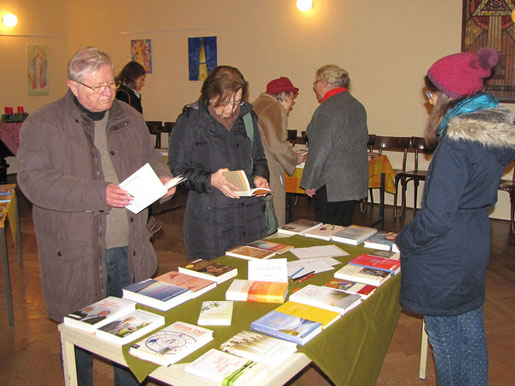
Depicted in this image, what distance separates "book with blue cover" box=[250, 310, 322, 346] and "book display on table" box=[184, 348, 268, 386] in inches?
6.6

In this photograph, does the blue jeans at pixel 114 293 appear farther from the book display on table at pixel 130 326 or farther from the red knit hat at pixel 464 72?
the red knit hat at pixel 464 72

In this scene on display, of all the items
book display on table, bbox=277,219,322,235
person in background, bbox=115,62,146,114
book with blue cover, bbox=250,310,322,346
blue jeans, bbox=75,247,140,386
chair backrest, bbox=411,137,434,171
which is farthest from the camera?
chair backrest, bbox=411,137,434,171

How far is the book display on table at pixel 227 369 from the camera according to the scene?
4.67 feet

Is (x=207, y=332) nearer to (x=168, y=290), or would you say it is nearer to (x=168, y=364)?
(x=168, y=364)

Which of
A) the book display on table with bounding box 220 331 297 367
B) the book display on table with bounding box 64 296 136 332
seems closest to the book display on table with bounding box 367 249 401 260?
the book display on table with bounding box 220 331 297 367

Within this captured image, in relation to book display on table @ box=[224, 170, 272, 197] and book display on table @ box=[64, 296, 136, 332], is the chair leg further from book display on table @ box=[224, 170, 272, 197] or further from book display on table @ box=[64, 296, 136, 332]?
book display on table @ box=[64, 296, 136, 332]

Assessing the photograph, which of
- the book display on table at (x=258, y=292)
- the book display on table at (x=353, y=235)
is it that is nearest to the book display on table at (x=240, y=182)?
the book display on table at (x=353, y=235)

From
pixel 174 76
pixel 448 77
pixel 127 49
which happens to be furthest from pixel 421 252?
pixel 127 49

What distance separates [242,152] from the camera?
9.03 ft

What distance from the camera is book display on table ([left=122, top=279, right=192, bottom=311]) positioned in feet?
6.15

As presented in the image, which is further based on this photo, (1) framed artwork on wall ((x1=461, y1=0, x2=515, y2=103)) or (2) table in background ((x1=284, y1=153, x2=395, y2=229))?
(1) framed artwork on wall ((x1=461, y1=0, x2=515, y2=103))

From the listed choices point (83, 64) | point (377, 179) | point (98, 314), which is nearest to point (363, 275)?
point (98, 314)

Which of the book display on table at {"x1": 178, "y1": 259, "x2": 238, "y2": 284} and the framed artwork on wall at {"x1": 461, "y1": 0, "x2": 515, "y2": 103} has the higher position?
→ the framed artwork on wall at {"x1": 461, "y1": 0, "x2": 515, "y2": 103}

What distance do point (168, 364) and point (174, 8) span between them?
8.28 meters
